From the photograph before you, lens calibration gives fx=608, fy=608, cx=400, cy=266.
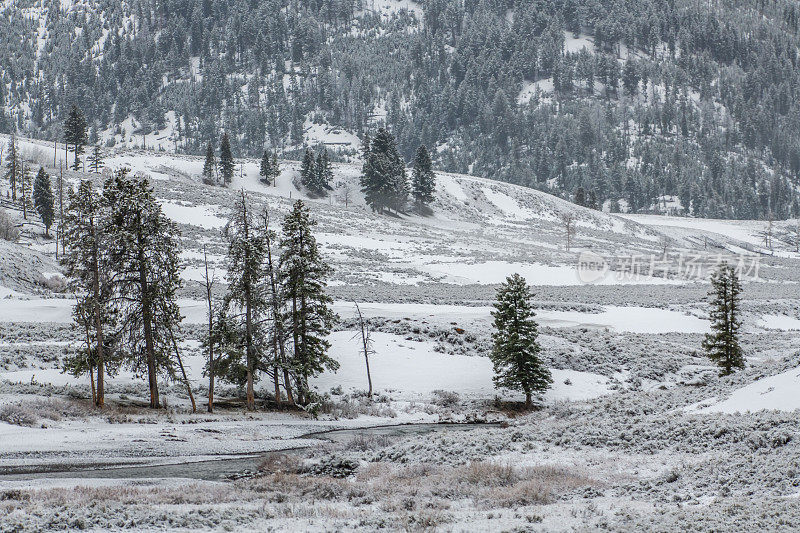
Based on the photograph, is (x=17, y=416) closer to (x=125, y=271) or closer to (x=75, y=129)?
(x=125, y=271)

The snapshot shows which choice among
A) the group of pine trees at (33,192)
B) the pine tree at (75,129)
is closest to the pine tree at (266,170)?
the pine tree at (75,129)

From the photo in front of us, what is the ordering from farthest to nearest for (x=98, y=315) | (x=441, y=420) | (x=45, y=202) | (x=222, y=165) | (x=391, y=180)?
(x=222, y=165) < (x=391, y=180) < (x=45, y=202) < (x=441, y=420) < (x=98, y=315)

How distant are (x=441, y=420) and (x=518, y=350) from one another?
6.42m

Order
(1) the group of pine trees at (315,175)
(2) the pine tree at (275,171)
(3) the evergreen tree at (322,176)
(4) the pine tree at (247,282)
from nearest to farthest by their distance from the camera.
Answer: (4) the pine tree at (247,282)
(1) the group of pine trees at (315,175)
(3) the evergreen tree at (322,176)
(2) the pine tree at (275,171)

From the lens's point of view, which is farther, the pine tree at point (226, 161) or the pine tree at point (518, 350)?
the pine tree at point (226, 161)

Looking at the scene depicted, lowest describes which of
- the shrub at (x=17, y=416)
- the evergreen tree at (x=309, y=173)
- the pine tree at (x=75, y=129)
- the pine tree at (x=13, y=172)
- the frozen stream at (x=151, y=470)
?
the frozen stream at (x=151, y=470)

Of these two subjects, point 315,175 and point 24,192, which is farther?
point 315,175

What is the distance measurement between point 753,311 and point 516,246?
40892mm

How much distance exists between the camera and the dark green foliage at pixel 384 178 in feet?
365

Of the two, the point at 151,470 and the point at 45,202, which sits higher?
the point at 45,202

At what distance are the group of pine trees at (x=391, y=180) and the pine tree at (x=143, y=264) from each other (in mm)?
85106

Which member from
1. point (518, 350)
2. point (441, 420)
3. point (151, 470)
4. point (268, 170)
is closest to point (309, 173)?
point (268, 170)

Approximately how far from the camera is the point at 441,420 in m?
29.8

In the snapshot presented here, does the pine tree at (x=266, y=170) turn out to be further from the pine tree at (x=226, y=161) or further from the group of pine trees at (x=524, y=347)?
the group of pine trees at (x=524, y=347)
